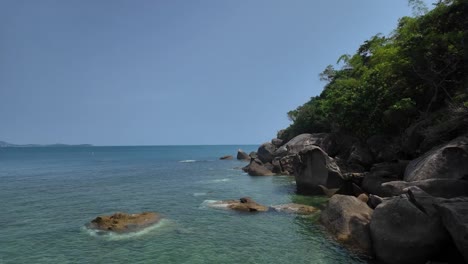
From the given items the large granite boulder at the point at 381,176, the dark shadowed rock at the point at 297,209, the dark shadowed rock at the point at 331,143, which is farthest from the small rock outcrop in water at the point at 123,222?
the dark shadowed rock at the point at 331,143

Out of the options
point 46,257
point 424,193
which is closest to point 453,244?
point 424,193

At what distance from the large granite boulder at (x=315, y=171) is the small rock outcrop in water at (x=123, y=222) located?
525 inches

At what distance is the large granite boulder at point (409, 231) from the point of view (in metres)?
11.1

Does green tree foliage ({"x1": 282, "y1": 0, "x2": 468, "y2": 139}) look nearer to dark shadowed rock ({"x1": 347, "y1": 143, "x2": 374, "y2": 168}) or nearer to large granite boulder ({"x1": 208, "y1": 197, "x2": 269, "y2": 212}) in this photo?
dark shadowed rock ({"x1": 347, "y1": 143, "x2": 374, "y2": 168})

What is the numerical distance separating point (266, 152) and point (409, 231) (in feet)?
152

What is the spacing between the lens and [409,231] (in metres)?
11.3

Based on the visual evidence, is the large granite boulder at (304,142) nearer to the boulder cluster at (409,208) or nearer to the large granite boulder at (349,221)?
the boulder cluster at (409,208)

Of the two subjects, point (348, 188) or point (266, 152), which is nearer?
point (348, 188)

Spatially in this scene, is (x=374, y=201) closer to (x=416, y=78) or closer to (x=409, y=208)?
(x=409, y=208)

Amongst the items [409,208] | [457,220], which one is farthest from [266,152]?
[457,220]

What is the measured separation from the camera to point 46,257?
1344 cm

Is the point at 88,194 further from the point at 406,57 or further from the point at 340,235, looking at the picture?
the point at 406,57

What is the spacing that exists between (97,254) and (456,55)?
23.2 meters

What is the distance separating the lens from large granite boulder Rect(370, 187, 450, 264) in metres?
11.1
